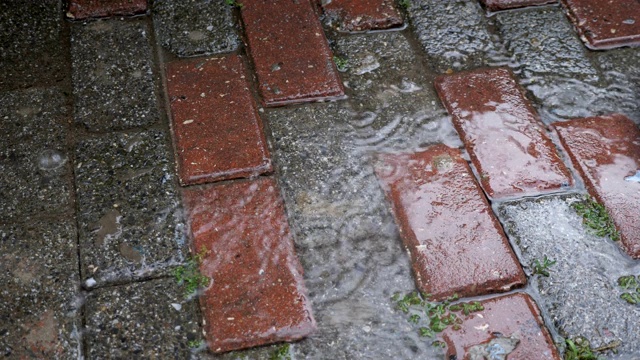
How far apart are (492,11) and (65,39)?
142 centimetres

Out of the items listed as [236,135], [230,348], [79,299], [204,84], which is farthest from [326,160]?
[79,299]

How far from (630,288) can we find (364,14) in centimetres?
119

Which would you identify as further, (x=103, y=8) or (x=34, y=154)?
(x=103, y=8)

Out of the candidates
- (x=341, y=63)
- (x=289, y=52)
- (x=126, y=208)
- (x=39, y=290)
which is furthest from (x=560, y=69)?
(x=39, y=290)

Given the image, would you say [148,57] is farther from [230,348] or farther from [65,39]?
[230,348]

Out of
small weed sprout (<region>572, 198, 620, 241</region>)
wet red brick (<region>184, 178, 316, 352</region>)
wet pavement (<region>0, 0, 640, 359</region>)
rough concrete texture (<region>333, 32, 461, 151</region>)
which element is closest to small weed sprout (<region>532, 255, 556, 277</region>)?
wet pavement (<region>0, 0, 640, 359</region>)

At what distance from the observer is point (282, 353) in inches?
59.2

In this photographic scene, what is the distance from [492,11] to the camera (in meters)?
2.30

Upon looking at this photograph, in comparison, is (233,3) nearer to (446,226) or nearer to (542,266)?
(446,226)

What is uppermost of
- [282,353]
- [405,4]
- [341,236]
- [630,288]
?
[405,4]

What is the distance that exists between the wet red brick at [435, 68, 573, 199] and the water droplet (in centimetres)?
111

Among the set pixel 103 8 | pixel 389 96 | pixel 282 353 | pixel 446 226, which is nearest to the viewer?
pixel 282 353

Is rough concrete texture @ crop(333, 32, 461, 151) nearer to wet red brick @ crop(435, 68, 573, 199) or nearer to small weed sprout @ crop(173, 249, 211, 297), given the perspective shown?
wet red brick @ crop(435, 68, 573, 199)

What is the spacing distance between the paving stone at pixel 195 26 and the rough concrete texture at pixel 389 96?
0.36 m
